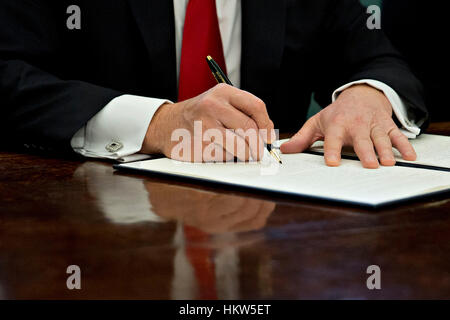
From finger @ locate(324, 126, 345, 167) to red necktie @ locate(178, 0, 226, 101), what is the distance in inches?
20.1

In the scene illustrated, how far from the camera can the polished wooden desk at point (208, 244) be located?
0.51 metres

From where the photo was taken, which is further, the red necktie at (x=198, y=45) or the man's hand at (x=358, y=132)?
the red necktie at (x=198, y=45)

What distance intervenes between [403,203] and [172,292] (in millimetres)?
420

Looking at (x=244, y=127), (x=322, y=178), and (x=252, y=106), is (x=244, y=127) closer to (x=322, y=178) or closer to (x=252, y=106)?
(x=252, y=106)

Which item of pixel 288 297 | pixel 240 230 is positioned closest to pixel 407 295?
pixel 288 297

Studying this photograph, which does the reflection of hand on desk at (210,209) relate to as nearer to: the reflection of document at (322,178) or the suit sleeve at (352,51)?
the reflection of document at (322,178)

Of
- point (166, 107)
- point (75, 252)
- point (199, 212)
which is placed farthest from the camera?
point (166, 107)

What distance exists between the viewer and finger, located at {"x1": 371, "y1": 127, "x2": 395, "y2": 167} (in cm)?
108

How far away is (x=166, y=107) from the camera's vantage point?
128 cm

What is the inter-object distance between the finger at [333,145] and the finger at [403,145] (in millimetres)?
101

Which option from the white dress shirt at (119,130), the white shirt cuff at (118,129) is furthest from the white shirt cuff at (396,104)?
the white shirt cuff at (118,129)

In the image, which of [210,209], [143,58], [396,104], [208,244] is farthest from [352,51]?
[208,244]

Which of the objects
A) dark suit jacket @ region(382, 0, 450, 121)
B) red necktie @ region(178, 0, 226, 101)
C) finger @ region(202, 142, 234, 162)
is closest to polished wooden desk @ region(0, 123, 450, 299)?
finger @ region(202, 142, 234, 162)

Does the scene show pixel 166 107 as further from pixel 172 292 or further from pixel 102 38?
pixel 172 292
